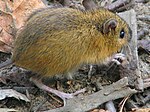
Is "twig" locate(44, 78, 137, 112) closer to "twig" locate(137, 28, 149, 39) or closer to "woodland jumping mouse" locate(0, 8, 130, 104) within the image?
"woodland jumping mouse" locate(0, 8, 130, 104)

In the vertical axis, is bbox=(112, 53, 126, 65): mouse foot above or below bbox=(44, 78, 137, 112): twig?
above

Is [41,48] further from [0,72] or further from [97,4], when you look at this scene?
[97,4]

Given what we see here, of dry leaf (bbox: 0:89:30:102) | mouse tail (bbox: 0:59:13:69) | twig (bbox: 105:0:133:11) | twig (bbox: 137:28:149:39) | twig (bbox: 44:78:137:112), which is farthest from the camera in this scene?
twig (bbox: 105:0:133:11)

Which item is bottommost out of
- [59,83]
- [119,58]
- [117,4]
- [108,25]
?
[59,83]

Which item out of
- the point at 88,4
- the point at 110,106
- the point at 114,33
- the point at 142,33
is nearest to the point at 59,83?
the point at 110,106

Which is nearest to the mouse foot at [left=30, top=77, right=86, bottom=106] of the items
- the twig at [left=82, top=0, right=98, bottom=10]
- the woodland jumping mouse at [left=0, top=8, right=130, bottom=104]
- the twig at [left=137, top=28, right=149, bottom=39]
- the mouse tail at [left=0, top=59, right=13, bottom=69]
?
the woodland jumping mouse at [left=0, top=8, right=130, bottom=104]

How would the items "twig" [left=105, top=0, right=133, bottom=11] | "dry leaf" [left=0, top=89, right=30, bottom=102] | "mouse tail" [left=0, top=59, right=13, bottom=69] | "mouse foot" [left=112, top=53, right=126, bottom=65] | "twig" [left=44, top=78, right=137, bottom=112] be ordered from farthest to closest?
1. "twig" [left=105, top=0, right=133, bottom=11]
2. "mouse foot" [left=112, top=53, right=126, bottom=65]
3. "mouse tail" [left=0, top=59, right=13, bottom=69]
4. "dry leaf" [left=0, top=89, right=30, bottom=102]
5. "twig" [left=44, top=78, right=137, bottom=112]

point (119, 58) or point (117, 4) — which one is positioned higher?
point (117, 4)

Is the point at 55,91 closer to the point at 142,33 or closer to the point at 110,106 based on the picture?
the point at 110,106
